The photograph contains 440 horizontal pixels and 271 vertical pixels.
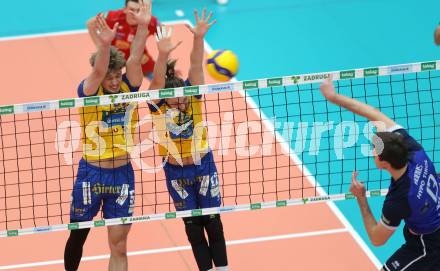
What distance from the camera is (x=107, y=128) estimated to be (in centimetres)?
872

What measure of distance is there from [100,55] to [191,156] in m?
1.41

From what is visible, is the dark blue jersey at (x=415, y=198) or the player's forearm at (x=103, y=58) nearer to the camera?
the dark blue jersey at (x=415, y=198)

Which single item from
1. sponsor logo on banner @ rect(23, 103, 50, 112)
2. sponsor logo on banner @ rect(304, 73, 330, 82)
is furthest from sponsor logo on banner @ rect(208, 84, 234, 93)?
sponsor logo on banner @ rect(23, 103, 50, 112)

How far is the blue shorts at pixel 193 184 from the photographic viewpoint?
8.90 metres

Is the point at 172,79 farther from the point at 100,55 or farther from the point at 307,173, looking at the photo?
the point at 307,173

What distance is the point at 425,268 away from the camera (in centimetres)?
773

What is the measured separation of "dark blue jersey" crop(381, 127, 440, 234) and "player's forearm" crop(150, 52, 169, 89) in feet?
8.39

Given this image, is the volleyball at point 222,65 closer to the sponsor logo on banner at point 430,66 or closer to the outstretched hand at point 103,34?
the outstretched hand at point 103,34

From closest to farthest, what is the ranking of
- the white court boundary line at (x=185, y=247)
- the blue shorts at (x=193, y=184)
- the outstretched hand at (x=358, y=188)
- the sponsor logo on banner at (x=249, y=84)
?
the outstretched hand at (x=358, y=188)
the sponsor logo on banner at (x=249, y=84)
the blue shorts at (x=193, y=184)
the white court boundary line at (x=185, y=247)

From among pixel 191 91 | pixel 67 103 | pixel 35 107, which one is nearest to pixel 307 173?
pixel 191 91

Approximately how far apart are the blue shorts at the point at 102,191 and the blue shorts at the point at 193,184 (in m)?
0.45

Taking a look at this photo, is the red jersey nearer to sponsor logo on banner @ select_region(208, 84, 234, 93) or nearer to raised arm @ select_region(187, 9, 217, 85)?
raised arm @ select_region(187, 9, 217, 85)

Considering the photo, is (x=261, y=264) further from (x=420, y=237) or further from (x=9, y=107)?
(x=9, y=107)

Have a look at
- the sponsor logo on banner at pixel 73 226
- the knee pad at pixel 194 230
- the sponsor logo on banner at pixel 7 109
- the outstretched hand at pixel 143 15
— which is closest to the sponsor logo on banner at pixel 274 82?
the outstretched hand at pixel 143 15
